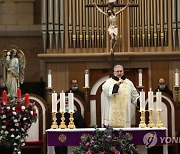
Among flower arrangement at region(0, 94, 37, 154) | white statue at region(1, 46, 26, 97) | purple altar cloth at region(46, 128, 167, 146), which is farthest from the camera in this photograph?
white statue at region(1, 46, 26, 97)

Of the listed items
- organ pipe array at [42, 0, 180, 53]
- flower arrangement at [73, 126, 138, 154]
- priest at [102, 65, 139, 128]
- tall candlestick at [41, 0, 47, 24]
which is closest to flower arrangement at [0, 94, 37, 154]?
flower arrangement at [73, 126, 138, 154]

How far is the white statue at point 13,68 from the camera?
13.8 metres

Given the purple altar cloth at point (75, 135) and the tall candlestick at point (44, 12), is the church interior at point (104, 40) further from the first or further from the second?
the purple altar cloth at point (75, 135)

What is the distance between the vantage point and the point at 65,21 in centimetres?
1530

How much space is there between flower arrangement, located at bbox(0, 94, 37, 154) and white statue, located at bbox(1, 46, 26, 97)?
16.2 feet

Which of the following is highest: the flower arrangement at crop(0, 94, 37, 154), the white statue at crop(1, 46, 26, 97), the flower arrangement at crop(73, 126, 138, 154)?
the white statue at crop(1, 46, 26, 97)

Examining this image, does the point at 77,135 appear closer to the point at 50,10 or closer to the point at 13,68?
the point at 13,68

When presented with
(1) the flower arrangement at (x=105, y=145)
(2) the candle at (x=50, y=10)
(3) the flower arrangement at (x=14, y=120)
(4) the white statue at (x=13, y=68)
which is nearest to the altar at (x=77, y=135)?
(3) the flower arrangement at (x=14, y=120)

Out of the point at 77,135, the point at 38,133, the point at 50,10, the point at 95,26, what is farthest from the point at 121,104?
the point at 50,10

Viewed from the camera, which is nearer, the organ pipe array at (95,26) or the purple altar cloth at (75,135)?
the purple altar cloth at (75,135)

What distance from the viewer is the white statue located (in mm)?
13789

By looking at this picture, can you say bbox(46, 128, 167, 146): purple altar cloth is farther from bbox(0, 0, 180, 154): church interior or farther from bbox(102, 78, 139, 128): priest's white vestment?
→ bbox(0, 0, 180, 154): church interior

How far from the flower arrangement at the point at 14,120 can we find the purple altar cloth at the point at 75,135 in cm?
122

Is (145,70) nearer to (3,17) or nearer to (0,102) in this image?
(3,17)
